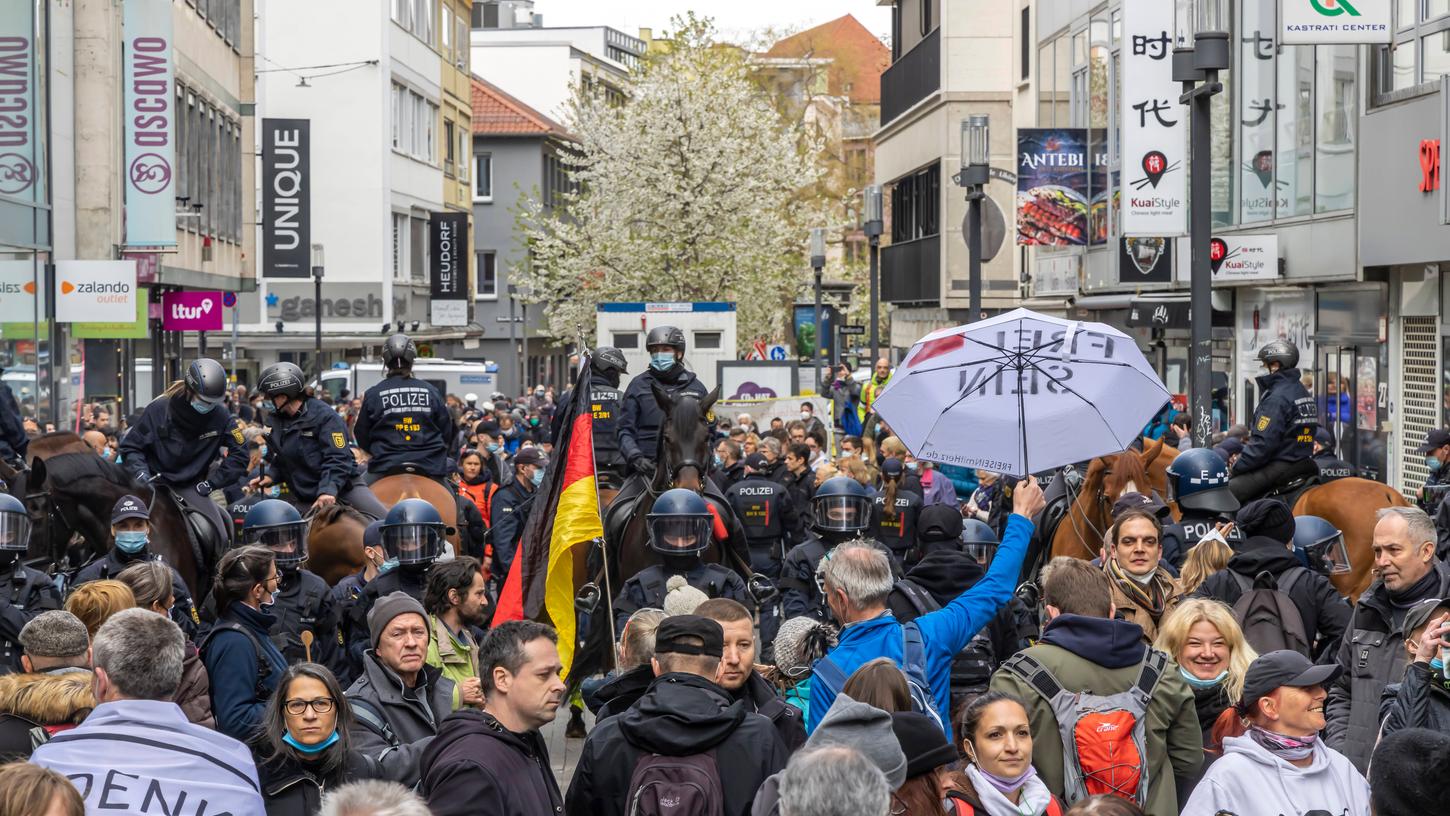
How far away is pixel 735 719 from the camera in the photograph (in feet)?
18.2

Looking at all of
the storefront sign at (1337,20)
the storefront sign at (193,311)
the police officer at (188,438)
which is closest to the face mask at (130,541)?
the police officer at (188,438)

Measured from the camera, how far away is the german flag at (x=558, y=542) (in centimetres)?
1001

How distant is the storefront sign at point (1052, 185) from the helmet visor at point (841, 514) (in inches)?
891

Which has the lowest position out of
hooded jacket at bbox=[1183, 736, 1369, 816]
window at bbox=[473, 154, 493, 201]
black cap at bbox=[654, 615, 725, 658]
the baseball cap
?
hooded jacket at bbox=[1183, 736, 1369, 816]

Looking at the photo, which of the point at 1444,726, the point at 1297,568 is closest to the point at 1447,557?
the point at 1297,568

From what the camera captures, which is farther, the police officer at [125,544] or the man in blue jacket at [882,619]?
the police officer at [125,544]

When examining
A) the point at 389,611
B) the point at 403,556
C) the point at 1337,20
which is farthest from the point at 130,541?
the point at 1337,20

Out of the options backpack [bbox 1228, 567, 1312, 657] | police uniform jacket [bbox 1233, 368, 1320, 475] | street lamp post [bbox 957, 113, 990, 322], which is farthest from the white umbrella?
street lamp post [bbox 957, 113, 990, 322]

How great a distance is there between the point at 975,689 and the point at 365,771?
3.33 m

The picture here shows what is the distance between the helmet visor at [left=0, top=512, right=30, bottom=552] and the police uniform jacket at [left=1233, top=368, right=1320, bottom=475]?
8.57 meters

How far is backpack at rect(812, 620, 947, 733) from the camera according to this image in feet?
21.0

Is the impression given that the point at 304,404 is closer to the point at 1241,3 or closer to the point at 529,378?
the point at 1241,3

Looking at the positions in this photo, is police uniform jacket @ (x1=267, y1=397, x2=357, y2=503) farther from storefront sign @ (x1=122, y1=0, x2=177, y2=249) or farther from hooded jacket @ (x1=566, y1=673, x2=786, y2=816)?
storefront sign @ (x1=122, y1=0, x2=177, y2=249)

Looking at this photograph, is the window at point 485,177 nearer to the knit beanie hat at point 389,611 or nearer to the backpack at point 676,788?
the knit beanie hat at point 389,611
